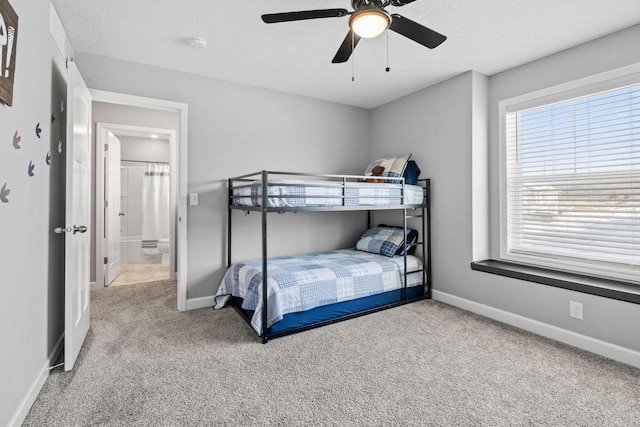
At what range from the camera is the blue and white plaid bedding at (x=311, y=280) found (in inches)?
99.8

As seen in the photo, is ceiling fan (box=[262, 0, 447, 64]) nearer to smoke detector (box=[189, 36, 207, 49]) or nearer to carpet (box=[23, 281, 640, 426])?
smoke detector (box=[189, 36, 207, 49])

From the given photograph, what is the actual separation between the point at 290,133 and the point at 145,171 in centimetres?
352

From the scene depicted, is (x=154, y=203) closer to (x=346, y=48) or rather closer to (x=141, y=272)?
(x=141, y=272)

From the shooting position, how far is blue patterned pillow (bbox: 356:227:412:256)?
11.4 ft

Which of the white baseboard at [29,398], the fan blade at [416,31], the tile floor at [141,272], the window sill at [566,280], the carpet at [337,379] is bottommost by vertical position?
the carpet at [337,379]

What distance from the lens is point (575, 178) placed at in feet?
8.57

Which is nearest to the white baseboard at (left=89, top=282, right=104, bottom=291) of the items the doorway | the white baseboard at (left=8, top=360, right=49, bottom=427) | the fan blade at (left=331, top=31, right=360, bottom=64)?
the doorway

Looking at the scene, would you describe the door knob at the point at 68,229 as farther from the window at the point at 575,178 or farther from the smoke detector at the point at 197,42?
the window at the point at 575,178

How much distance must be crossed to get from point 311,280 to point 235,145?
1671 millimetres

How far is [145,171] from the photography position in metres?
5.87

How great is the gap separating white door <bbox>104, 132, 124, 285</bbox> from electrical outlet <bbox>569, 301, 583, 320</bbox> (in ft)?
15.5

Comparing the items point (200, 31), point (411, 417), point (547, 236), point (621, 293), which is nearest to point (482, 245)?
point (547, 236)

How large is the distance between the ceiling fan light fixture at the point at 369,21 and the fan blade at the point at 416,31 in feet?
0.36

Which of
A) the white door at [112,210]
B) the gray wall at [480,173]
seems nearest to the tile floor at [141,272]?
the white door at [112,210]
